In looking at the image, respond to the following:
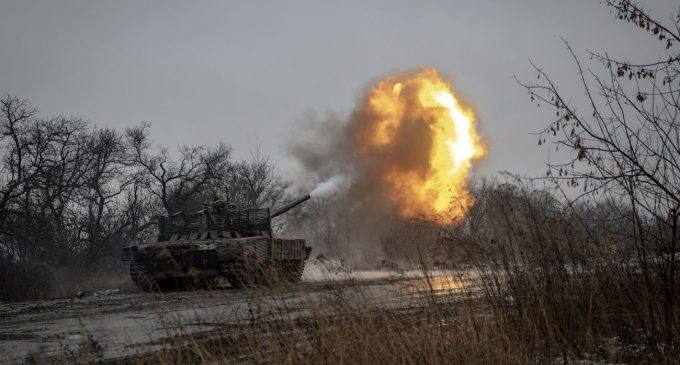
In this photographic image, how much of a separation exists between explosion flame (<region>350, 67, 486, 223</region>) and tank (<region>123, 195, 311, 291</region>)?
4.04 metres

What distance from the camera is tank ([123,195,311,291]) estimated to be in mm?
16812

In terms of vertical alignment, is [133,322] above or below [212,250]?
below

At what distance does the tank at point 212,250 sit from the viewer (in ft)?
55.2

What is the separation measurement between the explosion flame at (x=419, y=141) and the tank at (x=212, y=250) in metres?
4.04

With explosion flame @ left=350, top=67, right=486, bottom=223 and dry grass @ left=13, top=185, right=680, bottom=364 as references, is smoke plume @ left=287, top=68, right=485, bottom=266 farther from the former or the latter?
dry grass @ left=13, top=185, right=680, bottom=364

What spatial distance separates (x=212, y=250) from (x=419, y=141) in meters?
8.62

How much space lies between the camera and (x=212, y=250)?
16875mm

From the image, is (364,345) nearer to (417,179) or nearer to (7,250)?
(417,179)

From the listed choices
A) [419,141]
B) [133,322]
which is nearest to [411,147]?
[419,141]

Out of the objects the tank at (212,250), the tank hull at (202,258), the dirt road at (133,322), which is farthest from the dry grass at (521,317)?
the tank hull at (202,258)

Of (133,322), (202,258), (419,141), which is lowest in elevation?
(133,322)

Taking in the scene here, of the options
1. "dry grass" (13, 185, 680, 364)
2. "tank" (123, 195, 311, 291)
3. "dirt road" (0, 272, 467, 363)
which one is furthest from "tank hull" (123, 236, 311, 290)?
"dry grass" (13, 185, 680, 364)

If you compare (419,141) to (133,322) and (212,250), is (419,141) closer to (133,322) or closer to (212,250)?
(212,250)

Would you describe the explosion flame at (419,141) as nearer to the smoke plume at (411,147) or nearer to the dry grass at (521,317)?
the smoke plume at (411,147)
